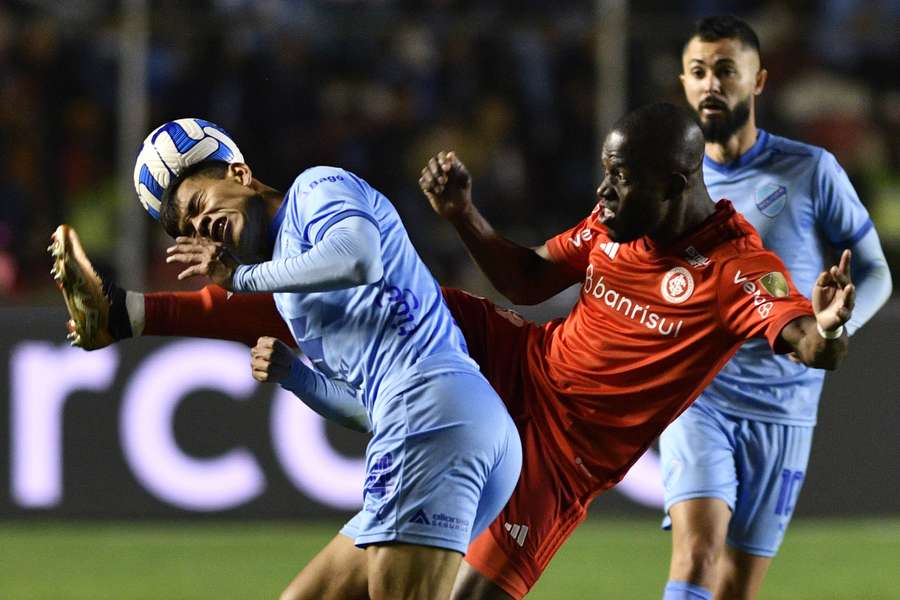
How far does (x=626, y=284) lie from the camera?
4.75 meters

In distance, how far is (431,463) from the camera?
13.8 ft

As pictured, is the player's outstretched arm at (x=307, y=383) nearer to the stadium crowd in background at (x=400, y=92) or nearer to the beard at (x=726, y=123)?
the beard at (x=726, y=123)

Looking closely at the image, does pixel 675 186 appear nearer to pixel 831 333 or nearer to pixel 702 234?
pixel 702 234

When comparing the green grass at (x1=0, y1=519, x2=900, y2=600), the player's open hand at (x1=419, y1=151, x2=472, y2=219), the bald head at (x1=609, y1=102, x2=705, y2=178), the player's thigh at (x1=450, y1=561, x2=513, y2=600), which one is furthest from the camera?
the green grass at (x1=0, y1=519, x2=900, y2=600)

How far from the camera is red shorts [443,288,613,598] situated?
4.79 m

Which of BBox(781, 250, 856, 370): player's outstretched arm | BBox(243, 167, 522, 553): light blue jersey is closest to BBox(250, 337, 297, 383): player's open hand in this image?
BBox(243, 167, 522, 553): light blue jersey

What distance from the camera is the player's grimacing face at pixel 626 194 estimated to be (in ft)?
14.6

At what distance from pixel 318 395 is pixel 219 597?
9.93 ft

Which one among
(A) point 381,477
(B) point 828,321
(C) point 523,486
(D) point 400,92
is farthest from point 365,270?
(D) point 400,92

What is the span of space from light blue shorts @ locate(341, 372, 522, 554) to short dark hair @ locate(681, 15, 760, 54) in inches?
80.6

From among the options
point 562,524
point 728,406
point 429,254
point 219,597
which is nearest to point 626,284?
point 562,524

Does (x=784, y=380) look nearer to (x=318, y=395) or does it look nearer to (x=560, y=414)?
(x=560, y=414)

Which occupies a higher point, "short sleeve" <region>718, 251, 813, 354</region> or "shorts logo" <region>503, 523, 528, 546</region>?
"short sleeve" <region>718, 251, 813, 354</region>

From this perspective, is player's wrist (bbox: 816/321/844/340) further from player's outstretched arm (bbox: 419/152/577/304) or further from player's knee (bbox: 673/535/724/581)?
player's knee (bbox: 673/535/724/581)
